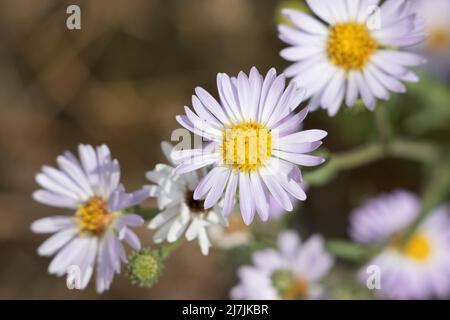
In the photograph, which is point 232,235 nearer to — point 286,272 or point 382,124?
point 286,272

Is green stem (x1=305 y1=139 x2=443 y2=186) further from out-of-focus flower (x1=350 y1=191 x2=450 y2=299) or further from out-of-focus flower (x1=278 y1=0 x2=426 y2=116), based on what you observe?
out-of-focus flower (x1=350 y1=191 x2=450 y2=299)

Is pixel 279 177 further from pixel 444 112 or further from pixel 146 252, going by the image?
pixel 444 112

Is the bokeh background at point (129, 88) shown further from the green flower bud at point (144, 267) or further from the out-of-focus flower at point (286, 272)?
the green flower bud at point (144, 267)

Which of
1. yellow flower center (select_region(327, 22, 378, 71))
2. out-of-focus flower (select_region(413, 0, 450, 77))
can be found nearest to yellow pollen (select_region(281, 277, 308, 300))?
yellow flower center (select_region(327, 22, 378, 71))

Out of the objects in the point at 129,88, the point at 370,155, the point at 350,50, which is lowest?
the point at 370,155

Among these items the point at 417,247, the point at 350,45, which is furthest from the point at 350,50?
→ the point at 417,247

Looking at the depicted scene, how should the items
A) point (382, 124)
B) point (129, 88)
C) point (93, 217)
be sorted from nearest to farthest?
point (93, 217) < point (382, 124) < point (129, 88)

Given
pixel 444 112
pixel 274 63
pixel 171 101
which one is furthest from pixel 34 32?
pixel 444 112
